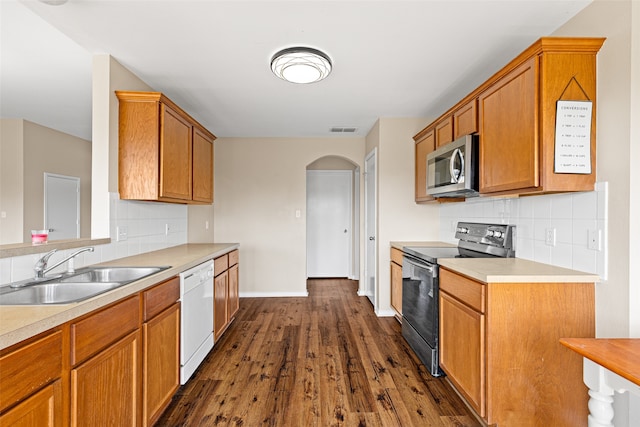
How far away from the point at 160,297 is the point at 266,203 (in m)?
2.80

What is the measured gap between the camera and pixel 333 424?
179 cm

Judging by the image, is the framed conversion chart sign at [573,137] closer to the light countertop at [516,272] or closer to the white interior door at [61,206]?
the light countertop at [516,272]

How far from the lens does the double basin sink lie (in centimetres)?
142

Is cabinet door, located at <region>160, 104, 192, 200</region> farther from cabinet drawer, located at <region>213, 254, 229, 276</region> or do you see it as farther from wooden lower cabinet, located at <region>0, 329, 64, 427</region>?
wooden lower cabinet, located at <region>0, 329, 64, 427</region>

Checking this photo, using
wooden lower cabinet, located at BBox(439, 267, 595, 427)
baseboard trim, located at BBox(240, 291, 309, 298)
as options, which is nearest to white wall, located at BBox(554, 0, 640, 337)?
→ wooden lower cabinet, located at BBox(439, 267, 595, 427)

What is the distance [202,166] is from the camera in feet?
10.6

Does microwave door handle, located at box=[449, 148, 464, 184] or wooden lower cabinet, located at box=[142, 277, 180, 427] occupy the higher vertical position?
microwave door handle, located at box=[449, 148, 464, 184]

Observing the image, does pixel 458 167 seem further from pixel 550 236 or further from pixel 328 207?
pixel 328 207

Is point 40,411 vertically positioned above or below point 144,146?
below

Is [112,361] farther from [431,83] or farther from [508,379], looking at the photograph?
[431,83]

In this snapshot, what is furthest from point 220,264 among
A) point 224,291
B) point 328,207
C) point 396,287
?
point 328,207

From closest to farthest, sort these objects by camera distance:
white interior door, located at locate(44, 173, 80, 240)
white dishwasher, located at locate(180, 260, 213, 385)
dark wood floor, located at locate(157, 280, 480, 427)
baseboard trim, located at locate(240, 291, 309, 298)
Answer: dark wood floor, located at locate(157, 280, 480, 427) < white dishwasher, located at locate(180, 260, 213, 385) < baseboard trim, located at locate(240, 291, 309, 298) < white interior door, located at locate(44, 173, 80, 240)

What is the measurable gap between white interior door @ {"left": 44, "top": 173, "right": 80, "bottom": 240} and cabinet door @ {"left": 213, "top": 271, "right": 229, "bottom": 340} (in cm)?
351

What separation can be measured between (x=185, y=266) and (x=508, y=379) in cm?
205
